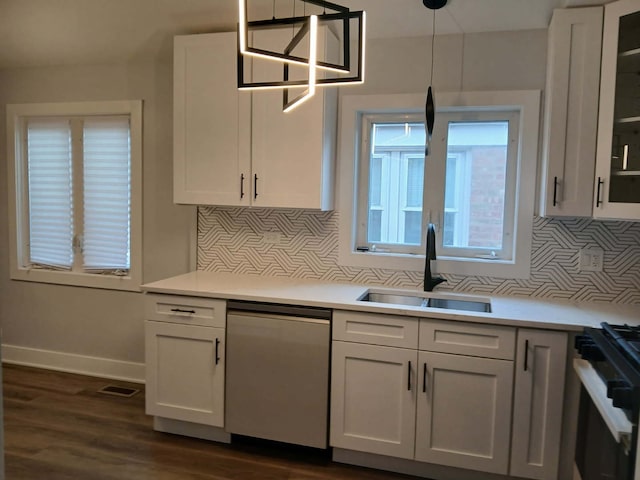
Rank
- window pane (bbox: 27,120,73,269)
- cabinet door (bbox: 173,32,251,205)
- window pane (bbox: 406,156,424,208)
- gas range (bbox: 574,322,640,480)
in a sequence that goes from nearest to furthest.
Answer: gas range (bbox: 574,322,640,480)
cabinet door (bbox: 173,32,251,205)
window pane (bbox: 406,156,424,208)
window pane (bbox: 27,120,73,269)

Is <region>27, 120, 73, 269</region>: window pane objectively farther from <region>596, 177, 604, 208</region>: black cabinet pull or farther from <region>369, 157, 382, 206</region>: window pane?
<region>596, 177, 604, 208</region>: black cabinet pull

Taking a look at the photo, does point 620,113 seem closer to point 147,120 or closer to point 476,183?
point 476,183

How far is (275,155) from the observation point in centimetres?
279

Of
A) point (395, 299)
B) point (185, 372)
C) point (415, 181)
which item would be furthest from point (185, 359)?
point (415, 181)

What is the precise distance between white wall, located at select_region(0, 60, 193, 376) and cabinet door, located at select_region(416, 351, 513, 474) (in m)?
1.90

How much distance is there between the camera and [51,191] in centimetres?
372

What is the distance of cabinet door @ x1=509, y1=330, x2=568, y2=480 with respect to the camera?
218cm

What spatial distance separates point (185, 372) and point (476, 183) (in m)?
2.00

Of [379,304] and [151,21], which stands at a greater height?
[151,21]

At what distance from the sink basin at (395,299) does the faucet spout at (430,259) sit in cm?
8

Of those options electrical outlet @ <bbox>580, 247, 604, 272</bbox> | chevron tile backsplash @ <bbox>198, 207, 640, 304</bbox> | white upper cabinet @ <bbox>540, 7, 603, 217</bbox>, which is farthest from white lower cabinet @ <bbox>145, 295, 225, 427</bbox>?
electrical outlet @ <bbox>580, 247, 604, 272</bbox>

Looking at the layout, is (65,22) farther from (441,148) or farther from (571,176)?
(571,176)

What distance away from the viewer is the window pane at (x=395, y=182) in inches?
117

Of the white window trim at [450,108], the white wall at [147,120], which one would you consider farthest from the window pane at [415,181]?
the white wall at [147,120]
